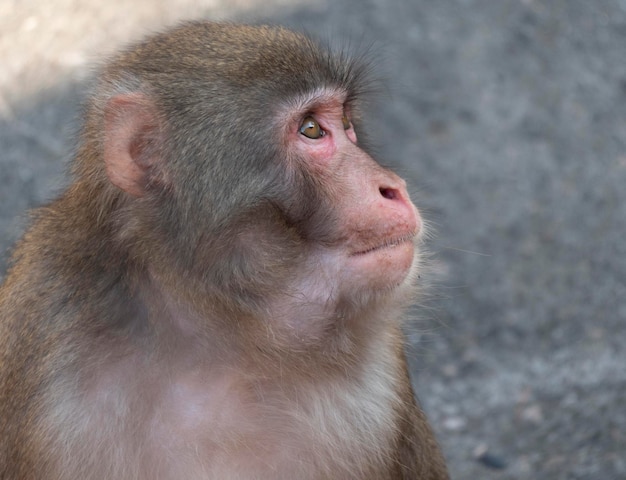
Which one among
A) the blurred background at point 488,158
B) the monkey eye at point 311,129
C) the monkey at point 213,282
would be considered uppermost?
the monkey eye at point 311,129

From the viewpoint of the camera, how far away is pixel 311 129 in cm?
248

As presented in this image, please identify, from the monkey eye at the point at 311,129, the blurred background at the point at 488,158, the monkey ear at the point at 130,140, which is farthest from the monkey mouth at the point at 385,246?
the blurred background at the point at 488,158

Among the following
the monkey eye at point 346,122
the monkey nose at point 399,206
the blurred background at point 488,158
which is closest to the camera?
the monkey nose at point 399,206

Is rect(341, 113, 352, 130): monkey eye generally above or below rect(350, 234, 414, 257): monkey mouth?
above

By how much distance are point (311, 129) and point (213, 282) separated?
0.38m

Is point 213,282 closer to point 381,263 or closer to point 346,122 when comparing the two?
point 381,263

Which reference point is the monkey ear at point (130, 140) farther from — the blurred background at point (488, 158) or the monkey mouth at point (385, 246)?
the blurred background at point (488, 158)

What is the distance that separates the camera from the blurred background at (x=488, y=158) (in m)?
4.42

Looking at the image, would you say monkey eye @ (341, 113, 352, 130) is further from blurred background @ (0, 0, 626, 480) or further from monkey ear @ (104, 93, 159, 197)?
blurred background @ (0, 0, 626, 480)

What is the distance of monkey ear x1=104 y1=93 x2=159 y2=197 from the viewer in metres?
2.41

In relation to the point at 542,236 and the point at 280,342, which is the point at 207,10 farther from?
the point at 280,342

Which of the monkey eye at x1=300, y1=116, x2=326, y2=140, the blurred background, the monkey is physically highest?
the monkey eye at x1=300, y1=116, x2=326, y2=140

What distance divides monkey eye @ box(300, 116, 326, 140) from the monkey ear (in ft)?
1.00

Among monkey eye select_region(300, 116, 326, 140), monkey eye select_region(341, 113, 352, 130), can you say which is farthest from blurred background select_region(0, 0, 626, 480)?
monkey eye select_region(300, 116, 326, 140)
